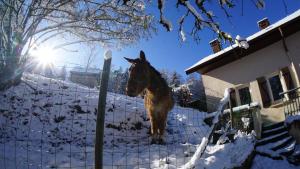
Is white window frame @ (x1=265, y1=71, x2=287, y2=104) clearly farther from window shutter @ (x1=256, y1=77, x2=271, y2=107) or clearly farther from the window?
the window

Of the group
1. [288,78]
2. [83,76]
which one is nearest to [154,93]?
[288,78]

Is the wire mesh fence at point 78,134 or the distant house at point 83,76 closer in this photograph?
the wire mesh fence at point 78,134

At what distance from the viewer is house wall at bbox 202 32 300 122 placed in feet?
43.2

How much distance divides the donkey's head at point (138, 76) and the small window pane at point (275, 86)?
28.6 feet

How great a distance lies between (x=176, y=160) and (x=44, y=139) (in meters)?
4.52

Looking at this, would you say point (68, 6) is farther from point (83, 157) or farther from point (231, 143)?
point (231, 143)

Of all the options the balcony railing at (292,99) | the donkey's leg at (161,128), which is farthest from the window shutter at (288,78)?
the donkey's leg at (161,128)

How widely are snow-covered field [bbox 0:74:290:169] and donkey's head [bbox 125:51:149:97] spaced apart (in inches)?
39.3

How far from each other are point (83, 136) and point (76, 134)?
290mm

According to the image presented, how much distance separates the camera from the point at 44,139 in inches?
333

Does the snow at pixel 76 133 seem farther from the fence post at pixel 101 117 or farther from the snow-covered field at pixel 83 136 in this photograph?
the fence post at pixel 101 117

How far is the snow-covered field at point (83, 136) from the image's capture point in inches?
232

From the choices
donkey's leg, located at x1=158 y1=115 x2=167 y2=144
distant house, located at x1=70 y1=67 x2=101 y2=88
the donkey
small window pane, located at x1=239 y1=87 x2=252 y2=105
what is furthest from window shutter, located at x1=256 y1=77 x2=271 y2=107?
distant house, located at x1=70 y1=67 x2=101 y2=88

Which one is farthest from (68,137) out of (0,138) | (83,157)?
(83,157)
